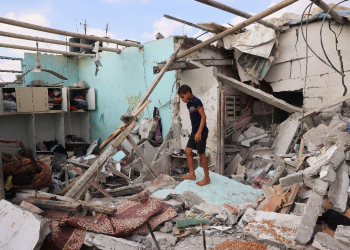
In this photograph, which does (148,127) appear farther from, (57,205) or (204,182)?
(57,205)

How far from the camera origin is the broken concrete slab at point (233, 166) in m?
6.67

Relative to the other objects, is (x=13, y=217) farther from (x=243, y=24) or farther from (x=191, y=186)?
(x=243, y=24)

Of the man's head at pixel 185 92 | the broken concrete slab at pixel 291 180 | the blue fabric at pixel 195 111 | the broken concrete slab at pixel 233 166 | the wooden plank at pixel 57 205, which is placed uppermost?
the man's head at pixel 185 92

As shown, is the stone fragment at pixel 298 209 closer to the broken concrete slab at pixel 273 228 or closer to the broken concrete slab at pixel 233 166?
the broken concrete slab at pixel 273 228

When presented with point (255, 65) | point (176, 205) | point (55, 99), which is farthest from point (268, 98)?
point (55, 99)

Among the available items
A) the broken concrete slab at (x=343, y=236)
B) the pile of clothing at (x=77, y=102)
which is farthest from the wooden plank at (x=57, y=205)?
the pile of clothing at (x=77, y=102)

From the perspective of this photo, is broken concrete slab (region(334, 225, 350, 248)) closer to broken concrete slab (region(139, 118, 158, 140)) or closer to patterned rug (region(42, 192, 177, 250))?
patterned rug (region(42, 192, 177, 250))

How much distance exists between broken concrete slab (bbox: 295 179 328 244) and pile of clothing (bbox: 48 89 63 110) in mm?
9057

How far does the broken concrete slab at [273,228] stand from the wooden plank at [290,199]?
26 centimetres

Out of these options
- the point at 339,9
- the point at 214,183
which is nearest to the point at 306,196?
the point at 214,183

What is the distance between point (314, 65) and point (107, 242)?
600 cm

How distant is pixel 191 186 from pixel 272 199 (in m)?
1.32

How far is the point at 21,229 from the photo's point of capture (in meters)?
2.99

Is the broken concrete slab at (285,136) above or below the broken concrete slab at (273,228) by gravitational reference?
above
